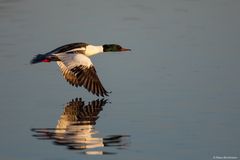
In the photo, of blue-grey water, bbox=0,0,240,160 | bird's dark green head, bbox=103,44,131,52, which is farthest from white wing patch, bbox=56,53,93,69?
bird's dark green head, bbox=103,44,131,52

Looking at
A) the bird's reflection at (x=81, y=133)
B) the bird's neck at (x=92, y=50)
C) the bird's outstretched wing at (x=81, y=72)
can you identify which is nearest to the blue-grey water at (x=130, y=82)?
the bird's reflection at (x=81, y=133)

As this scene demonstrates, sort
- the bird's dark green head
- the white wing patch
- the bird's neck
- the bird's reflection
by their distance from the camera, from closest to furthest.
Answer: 1. the bird's reflection
2. the white wing patch
3. the bird's neck
4. the bird's dark green head

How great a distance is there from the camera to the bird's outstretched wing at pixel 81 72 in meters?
11.4

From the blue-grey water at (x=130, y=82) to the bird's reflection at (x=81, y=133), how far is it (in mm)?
14

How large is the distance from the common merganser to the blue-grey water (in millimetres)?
171

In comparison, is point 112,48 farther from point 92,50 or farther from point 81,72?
point 81,72

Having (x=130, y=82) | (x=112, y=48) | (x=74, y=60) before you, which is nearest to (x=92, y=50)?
(x=112, y=48)

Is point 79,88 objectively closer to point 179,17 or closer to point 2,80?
point 2,80

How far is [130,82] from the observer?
39.4ft

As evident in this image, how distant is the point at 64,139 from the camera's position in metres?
9.38

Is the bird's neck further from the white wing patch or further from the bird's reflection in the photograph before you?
the bird's reflection

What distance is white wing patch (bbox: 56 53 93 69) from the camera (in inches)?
466

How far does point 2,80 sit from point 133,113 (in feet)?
8.67

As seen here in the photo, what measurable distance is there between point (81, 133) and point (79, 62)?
246 cm
